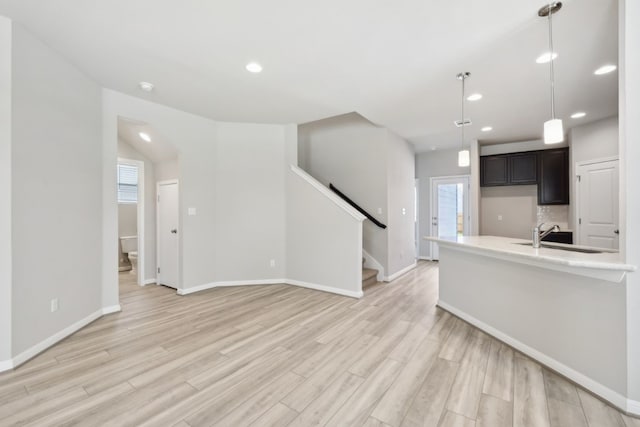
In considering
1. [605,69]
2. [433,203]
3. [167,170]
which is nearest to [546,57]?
[605,69]

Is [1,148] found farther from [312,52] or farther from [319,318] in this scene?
[319,318]

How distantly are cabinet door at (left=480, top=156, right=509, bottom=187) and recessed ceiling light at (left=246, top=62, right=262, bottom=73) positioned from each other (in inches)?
213

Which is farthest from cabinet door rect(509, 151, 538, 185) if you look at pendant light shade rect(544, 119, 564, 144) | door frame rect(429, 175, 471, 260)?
pendant light shade rect(544, 119, 564, 144)

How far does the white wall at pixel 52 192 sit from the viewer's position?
7.82 feet

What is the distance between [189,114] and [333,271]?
3289 mm

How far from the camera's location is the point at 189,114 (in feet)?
14.3

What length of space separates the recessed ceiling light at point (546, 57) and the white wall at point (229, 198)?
3.57m

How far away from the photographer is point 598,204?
4.73m

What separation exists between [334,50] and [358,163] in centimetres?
293

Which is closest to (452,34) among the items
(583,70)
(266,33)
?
(266,33)

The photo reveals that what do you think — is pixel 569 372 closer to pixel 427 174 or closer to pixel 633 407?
pixel 633 407

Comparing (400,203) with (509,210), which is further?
(509,210)

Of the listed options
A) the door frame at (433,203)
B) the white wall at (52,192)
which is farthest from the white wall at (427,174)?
the white wall at (52,192)

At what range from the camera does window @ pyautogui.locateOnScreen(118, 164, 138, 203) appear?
620cm
